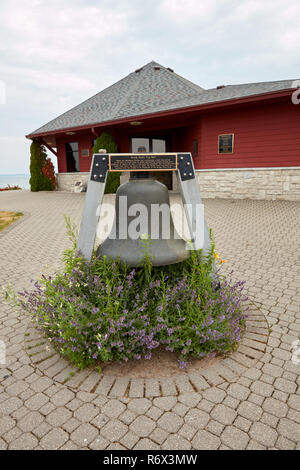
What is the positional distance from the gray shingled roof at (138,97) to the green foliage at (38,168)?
104 cm

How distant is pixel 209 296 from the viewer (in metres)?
3.23

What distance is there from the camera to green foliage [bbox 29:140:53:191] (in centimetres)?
1919

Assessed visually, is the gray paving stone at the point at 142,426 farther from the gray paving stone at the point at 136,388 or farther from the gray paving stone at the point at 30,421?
the gray paving stone at the point at 30,421

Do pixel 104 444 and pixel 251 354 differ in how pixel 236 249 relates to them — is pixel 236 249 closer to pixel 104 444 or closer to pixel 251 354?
pixel 251 354

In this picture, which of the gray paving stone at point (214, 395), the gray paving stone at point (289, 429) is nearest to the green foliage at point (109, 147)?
the gray paving stone at point (214, 395)

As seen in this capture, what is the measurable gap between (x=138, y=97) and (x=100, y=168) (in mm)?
15817

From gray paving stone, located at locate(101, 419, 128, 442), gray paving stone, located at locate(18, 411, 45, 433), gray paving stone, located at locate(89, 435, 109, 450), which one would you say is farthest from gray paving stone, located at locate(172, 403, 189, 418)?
gray paving stone, located at locate(18, 411, 45, 433)

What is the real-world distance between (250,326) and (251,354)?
56 cm

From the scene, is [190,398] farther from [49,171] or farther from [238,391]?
[49,171]

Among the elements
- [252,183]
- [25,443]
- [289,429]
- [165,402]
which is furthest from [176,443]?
[252,183]

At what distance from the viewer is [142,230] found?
10.4 feet

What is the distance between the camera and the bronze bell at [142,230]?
10.3 ft

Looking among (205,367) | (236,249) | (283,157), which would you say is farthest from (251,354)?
(283,157)

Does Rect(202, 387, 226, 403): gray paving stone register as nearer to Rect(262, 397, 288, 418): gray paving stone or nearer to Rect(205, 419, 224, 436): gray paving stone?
Rect(205, 419, 224, 436): gray paving stone
